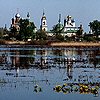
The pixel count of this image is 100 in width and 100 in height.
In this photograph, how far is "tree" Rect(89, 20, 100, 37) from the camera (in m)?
148

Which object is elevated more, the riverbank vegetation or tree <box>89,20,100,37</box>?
tree <box>89,20,100,37</box>

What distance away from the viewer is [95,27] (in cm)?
14862

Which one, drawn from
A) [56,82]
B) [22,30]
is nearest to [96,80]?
[56,82]

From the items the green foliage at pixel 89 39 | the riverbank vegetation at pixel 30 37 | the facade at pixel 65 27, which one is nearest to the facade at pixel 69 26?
the facade at pixel 65 27

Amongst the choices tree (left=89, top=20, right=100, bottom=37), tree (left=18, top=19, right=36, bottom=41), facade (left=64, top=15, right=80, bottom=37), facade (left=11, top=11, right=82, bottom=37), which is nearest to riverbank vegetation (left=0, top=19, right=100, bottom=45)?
tree (left=18, top=19, right=36, bottom=41)

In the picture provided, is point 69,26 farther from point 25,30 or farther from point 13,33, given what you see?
point 25,30

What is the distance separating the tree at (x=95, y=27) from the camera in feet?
486

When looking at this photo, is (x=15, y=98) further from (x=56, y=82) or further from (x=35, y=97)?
(x=56, y=82)

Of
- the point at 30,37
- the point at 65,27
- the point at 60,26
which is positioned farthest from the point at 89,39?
the point at 65,27

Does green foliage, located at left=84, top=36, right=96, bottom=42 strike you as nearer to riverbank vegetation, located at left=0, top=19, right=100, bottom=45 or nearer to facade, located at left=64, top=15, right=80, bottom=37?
riverbank vegetation, located at left=0, top=19, right=100, bottom=45

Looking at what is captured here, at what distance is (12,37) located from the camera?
454 ft

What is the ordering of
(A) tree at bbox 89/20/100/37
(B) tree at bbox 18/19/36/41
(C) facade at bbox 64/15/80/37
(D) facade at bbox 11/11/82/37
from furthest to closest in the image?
(C) facade at bbox 64/15/80/37 < (D) facade at bbox 11/11/82/37 < (A) tree at bbox 89/20/100/37 < (B) tree at bbox 18/19/36/41

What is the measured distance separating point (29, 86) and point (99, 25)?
126m

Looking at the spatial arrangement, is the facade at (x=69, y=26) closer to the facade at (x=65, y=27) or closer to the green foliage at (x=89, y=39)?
the facade at (x=65, y=27)
